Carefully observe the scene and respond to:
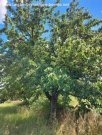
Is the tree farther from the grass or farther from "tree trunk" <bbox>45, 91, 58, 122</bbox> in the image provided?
the grass

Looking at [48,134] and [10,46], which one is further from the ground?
[10,46]

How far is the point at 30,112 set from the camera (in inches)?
643

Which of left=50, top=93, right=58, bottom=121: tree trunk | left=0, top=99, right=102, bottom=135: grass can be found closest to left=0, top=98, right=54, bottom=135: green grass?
left=0, top=99, right=102, bottom=135: grass

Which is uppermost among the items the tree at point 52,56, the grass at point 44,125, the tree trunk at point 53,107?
the tree at point 52,56

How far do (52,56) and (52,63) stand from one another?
0.39m

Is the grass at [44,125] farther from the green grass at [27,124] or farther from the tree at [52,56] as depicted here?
the tree at [52,56]

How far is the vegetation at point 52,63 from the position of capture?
41.0ft

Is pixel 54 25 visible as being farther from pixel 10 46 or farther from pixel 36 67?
pixel 36 67

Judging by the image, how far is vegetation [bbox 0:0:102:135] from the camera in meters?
12.5

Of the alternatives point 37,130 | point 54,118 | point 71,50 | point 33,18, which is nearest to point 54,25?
point 33,18

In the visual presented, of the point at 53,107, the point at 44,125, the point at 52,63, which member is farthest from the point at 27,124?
the point at 52,63

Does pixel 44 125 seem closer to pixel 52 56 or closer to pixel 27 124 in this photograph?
pixel 27 124

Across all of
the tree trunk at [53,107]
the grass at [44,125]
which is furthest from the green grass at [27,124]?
the tree trunk at [53,107]

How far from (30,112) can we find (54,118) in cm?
259
